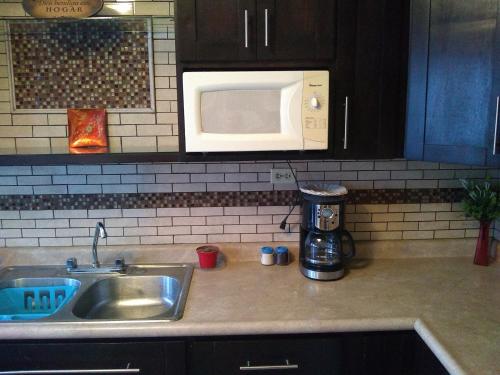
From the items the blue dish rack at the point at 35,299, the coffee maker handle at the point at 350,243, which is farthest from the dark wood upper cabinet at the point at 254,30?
the blue dish rack at the point at 35,299

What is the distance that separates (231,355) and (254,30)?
1.16 m

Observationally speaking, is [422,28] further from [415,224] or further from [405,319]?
[405,319]

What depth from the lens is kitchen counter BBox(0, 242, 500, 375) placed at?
1.31 meters

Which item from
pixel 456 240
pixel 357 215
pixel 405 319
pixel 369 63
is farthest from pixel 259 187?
pixel 456 240

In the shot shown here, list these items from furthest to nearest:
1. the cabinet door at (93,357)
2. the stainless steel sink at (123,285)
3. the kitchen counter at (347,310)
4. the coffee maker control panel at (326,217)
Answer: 1. the stainless steel sink at (123,285)
2. the coffee maker control panel at (326,217)
3. the cabinet door at (93,357)
4. the kitchen counter at (347,310)

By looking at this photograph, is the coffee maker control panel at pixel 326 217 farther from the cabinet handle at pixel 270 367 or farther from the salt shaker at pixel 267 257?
the cabinet handle at pixel 270 367

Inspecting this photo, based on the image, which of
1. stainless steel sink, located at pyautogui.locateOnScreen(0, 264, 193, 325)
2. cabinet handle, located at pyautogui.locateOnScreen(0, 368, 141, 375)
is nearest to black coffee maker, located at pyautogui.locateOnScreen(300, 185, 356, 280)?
stainless steel sink, located at pyautogui.locateOnScreen(0, 264, 193, 325)

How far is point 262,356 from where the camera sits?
1.44 meters

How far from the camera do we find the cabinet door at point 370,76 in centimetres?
157

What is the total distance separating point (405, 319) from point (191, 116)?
103 cm

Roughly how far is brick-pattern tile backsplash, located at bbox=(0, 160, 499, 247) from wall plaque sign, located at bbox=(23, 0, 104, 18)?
65 cm

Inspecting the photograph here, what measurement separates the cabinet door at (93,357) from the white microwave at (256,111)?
0.72 meters

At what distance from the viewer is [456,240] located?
6.68 ft

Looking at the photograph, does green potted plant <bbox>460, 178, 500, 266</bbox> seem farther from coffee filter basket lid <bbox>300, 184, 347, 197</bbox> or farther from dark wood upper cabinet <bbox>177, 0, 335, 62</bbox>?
dark wood upper cabinet <bbox>177, 0, 335, 62</bbox>
